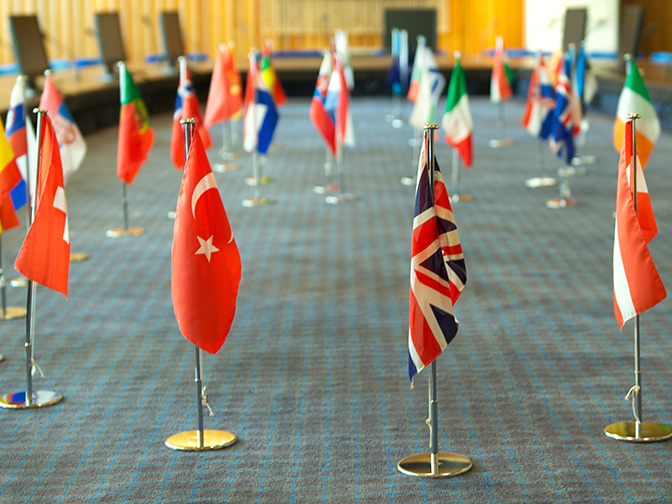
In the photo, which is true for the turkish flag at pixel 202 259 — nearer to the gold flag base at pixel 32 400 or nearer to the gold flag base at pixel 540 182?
the gold flag base at pixel 32 400

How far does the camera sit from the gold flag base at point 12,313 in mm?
5261

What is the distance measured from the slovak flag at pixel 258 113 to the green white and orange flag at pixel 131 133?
4.58ft

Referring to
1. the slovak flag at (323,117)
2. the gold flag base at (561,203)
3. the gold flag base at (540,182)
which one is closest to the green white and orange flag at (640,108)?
the gold flag base at (561,203)

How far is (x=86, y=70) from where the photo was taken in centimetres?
1692

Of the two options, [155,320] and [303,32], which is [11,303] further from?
[303,32]

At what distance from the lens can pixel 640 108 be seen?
6391mm

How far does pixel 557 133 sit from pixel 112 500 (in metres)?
5.79

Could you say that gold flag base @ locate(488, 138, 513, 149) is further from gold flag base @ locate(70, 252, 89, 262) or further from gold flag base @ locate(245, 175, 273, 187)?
gold flag base @ locate(70, 252, 89, 262)

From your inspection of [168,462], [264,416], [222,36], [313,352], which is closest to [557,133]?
[313,352]

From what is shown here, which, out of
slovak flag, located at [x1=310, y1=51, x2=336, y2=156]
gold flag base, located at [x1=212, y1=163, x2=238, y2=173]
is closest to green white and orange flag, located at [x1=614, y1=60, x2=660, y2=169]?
slovak flag, located at [x1=310, y1=51, x2=336, y2=156]

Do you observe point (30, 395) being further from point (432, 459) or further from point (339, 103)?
point (339, 103)

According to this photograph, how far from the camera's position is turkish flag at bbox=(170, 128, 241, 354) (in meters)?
3.30

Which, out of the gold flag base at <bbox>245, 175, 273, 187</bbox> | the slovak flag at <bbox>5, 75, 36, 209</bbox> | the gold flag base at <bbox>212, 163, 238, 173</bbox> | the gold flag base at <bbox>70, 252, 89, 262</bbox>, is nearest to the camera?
the slovak flag at <bbox>5, 75, 36, 209</bbox>

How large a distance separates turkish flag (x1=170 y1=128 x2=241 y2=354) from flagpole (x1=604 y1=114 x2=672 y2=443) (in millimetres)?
1422
